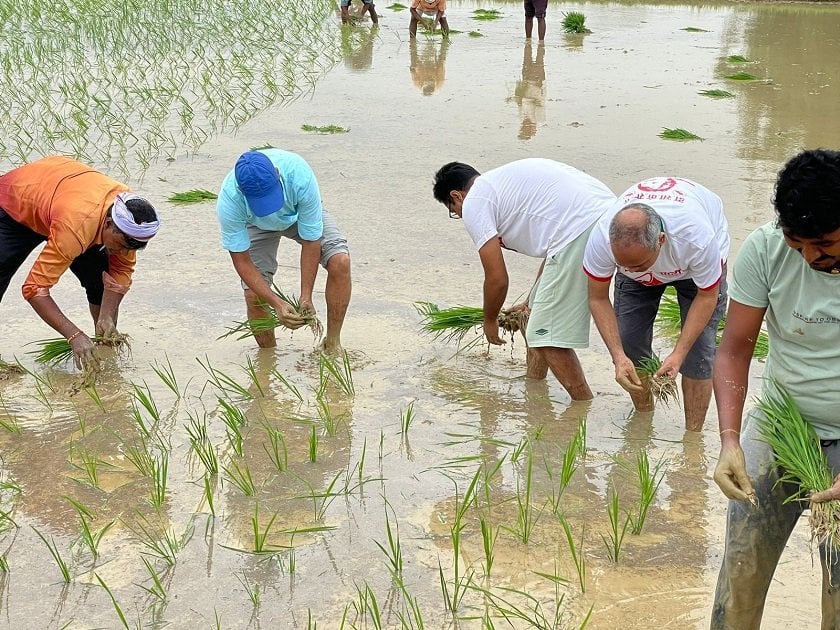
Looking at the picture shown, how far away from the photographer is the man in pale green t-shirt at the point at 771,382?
2.16 meters

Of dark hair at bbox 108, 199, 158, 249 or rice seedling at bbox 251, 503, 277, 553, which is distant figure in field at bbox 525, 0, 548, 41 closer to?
dark hair at bbox 108, 199, 158, 249

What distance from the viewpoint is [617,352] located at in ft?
11.6

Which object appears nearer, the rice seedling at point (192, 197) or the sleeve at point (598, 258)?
the sleeve at point (598, 258)

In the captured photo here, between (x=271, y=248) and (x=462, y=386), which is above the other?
(x=271, y=248)

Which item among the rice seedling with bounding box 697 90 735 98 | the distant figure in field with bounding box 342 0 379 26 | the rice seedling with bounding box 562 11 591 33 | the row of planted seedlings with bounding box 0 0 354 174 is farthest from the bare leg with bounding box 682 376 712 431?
the distant figure in field with bounding box 342 0 379 26

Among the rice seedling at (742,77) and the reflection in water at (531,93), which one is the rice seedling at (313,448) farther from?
the rice seedling at (742,77)

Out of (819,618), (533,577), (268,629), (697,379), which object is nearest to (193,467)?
(268,629)

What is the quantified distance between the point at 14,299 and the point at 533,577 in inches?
139

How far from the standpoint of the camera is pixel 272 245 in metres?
4.62

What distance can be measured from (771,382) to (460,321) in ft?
7.76

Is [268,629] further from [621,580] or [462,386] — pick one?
[462,386]

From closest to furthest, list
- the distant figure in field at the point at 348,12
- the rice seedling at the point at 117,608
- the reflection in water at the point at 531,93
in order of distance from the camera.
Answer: the rice seedling at the point at 117,608, the reflection in water at the point at 531,93, the distant figure in field at the point at 348,12

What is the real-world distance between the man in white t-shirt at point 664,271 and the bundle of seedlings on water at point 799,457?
100 centimetres

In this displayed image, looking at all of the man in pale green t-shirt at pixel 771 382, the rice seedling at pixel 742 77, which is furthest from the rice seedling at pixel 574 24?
the man in pale green t-shirt at pixel 771 382
